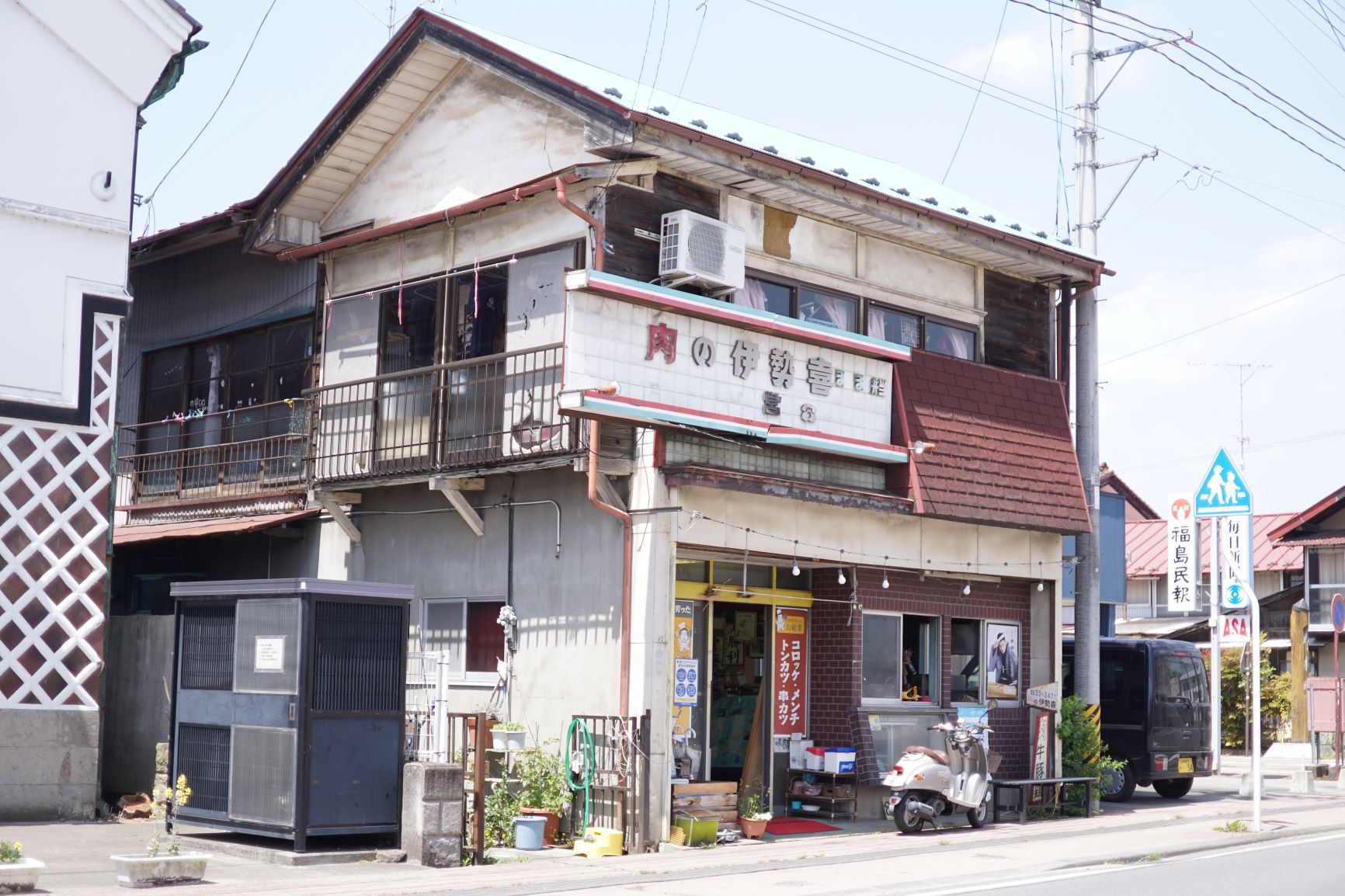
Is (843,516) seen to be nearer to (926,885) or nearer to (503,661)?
(503,661)

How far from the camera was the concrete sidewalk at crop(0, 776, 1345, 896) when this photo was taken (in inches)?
458

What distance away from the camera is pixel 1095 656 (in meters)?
21.0

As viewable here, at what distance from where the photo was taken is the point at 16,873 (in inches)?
409

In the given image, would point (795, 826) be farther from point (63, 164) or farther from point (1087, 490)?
point (63, 164)

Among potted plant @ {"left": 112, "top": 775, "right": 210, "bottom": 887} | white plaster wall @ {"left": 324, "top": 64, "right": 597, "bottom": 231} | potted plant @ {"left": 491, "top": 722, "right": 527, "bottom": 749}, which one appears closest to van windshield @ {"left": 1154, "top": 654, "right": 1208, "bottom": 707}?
potted plant @ {"left": 491, "top": 722, "right": 527, "bottom": 749}

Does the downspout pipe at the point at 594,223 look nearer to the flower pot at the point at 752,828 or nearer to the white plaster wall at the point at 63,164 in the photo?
the white plaster wall at the point at 63,164

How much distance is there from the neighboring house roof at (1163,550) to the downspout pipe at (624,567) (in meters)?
34.8

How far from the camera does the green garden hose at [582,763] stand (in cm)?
1502

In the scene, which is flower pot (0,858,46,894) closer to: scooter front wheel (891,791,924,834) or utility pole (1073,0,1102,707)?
scooter front wheel (891,791,924,834)

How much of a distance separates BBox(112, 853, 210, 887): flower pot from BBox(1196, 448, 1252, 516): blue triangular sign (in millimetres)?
13120

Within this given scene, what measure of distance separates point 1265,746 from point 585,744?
3293cm

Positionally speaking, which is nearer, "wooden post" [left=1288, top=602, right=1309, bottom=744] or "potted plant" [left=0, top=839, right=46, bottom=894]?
"potted plant" [left=0, top=839, right=46, bottom=894]

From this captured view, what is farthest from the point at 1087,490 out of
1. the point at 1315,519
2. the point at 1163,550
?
the point at 1163,550

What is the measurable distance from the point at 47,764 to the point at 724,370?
855cm
